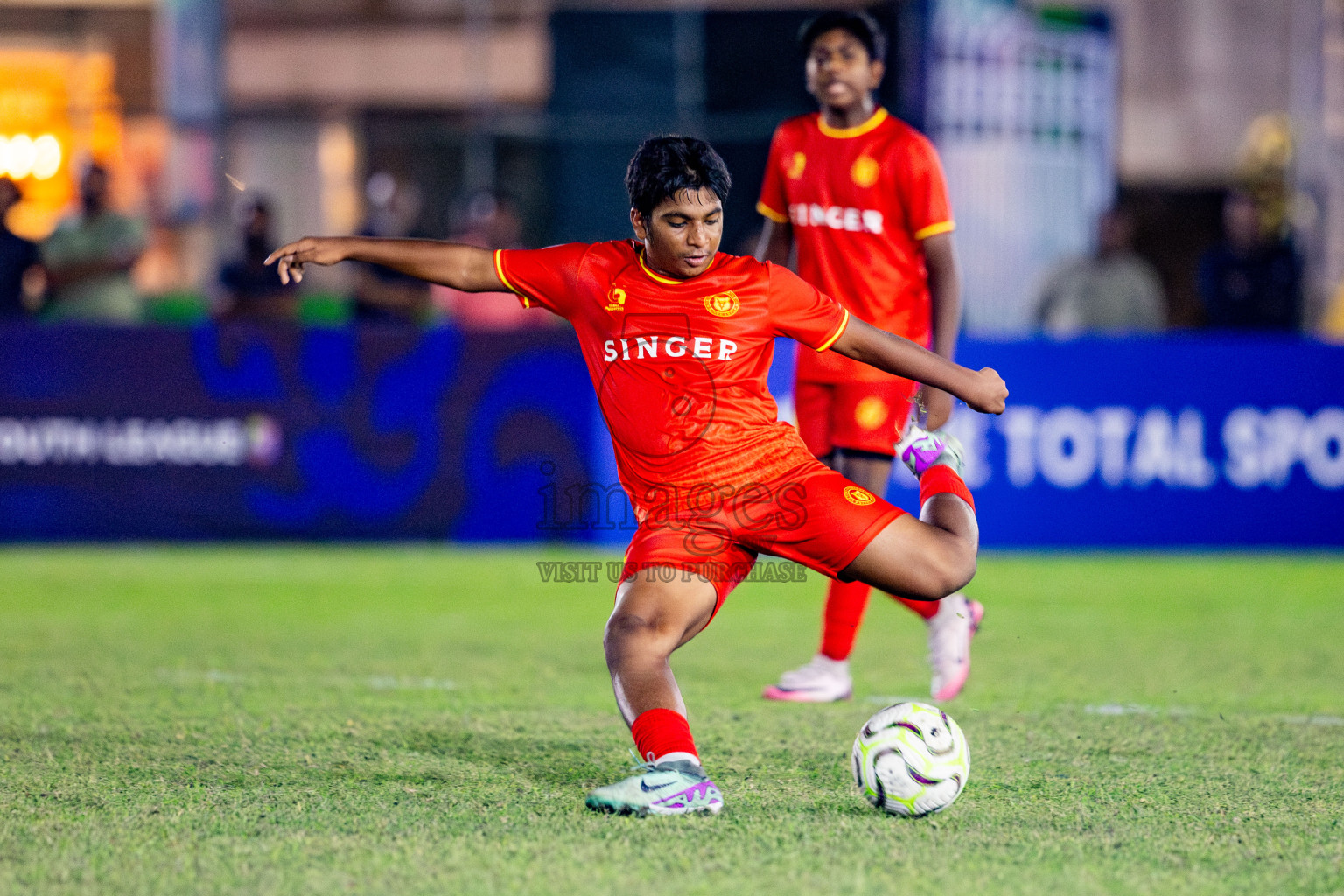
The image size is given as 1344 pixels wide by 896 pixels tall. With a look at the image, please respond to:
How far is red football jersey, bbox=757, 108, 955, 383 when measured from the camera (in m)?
5.50

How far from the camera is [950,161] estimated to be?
13.1 meters

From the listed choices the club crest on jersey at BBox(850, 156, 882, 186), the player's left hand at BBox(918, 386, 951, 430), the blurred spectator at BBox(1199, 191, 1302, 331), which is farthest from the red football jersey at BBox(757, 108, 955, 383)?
the blurred spectator at BBox(1199, 191, 1302, 331)

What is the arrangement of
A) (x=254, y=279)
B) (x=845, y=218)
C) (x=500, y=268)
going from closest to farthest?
(x=500, y=268)
(x=845, y=218)
(x=254, y=279)

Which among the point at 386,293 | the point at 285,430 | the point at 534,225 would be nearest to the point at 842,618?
the point at 285,430

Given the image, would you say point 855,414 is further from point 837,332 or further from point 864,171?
point 837,332

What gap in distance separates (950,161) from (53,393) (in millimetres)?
7039

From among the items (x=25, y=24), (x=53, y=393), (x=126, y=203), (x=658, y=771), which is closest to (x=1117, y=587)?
(x=658, y=771)

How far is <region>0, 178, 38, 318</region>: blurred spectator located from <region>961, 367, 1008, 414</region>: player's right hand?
810cm

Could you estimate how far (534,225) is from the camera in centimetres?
1415

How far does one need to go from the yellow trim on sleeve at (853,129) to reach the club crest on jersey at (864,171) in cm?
9

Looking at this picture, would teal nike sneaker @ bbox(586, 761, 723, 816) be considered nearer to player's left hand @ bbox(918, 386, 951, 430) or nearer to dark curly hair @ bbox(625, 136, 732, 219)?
dark curly hair @ bbox(625, 136, 732, 219)

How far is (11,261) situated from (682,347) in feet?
25.9

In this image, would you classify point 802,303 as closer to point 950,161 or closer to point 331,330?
point 331,330

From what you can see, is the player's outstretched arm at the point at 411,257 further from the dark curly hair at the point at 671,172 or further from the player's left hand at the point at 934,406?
the player's left hand at the point at 934,406
